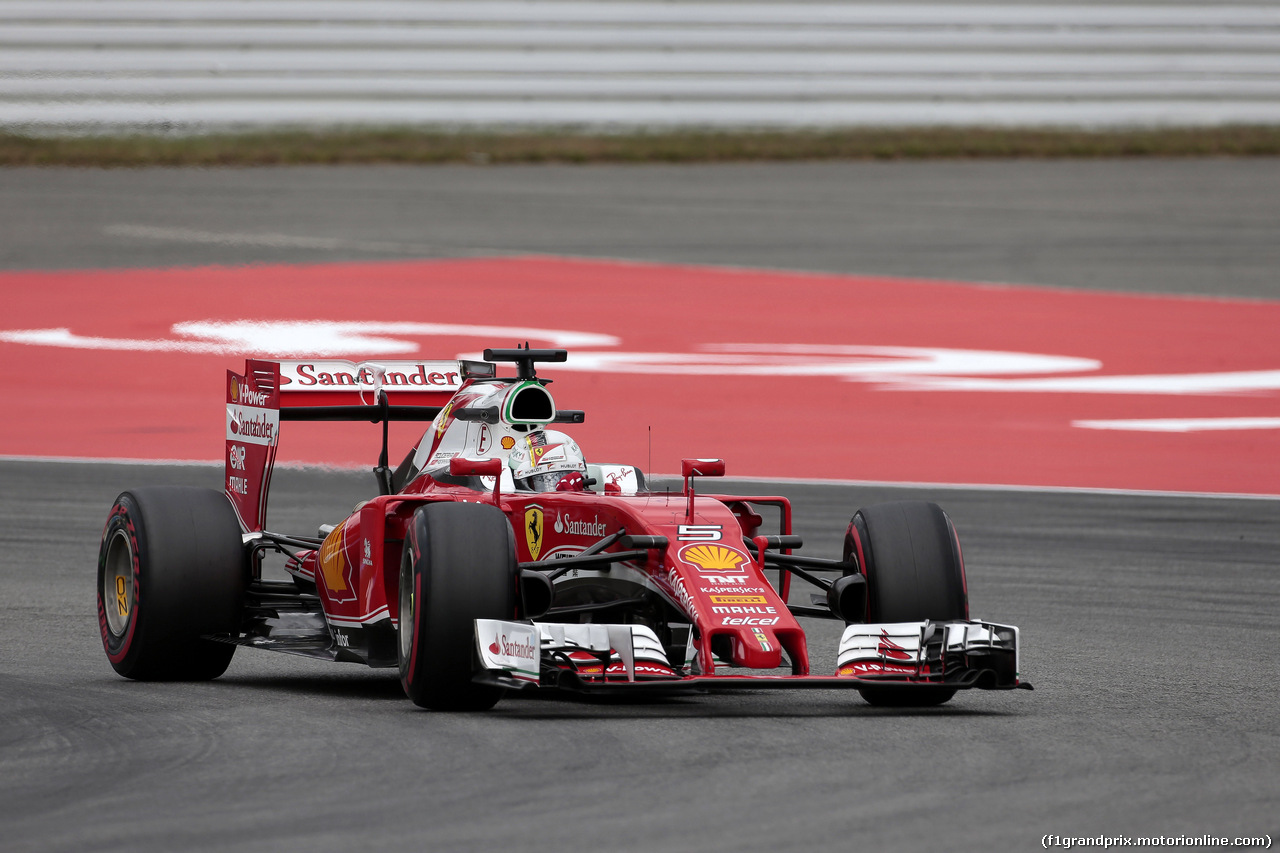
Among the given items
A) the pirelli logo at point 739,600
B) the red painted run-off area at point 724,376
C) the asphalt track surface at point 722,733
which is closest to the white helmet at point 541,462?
the asphalt track surface at point 722,733

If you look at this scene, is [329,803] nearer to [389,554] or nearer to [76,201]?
[389,554]

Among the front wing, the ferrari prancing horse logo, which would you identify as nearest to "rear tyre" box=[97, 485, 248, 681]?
the ferrari prancing horse logo

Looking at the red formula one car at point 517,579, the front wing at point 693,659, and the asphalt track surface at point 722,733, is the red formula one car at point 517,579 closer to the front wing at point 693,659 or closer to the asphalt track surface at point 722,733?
the front wing at point 693,659

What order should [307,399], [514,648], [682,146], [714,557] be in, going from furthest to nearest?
[682,146] → [307,399] → [714,557] → [514,648]

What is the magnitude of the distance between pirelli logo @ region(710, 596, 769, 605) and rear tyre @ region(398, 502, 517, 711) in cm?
78

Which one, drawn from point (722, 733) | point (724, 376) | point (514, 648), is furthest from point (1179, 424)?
point (514, 648)

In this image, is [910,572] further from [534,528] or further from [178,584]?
[178,584]

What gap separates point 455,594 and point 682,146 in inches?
1064

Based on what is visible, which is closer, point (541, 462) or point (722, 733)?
point (722, 733)

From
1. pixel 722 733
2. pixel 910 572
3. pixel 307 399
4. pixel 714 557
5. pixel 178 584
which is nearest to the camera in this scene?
pixel 722 733

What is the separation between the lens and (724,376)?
2070 cm

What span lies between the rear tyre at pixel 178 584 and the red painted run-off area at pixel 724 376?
205 inches

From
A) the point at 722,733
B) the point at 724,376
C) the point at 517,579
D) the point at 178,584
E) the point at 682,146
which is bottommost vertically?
the point at 722,733

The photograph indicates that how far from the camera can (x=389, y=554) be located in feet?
30.0
